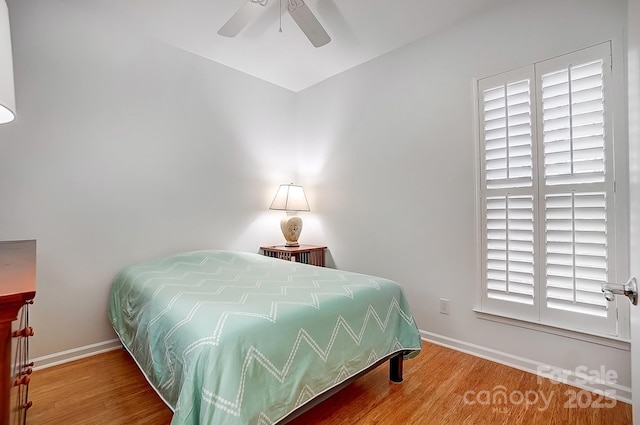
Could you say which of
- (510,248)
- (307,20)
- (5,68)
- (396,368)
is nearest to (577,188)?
(510,248)

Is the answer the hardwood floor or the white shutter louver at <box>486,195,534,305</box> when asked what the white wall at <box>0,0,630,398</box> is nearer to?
the white shutter louver at <box>486,195,534,305</box>

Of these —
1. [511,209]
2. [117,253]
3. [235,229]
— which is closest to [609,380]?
[511,209]

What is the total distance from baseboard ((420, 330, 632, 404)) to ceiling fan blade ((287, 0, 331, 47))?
2478mm

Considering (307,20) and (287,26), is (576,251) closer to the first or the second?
(307,20)

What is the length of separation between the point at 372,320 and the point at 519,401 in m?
0.98

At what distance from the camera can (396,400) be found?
5.83 feet

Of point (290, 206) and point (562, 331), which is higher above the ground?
point (290, 206)

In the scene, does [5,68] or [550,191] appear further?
[550,191]

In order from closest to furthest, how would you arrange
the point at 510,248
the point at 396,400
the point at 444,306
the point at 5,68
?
the point at 5,68
the point at 396,400
the point at 510,248
the point at 444,306

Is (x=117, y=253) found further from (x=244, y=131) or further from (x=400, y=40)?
(x=400, y=40)

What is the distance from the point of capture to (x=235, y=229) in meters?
3.22

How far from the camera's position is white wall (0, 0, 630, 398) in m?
2.09

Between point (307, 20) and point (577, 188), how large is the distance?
1.99 metres

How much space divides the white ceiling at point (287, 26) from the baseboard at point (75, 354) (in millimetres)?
2540
